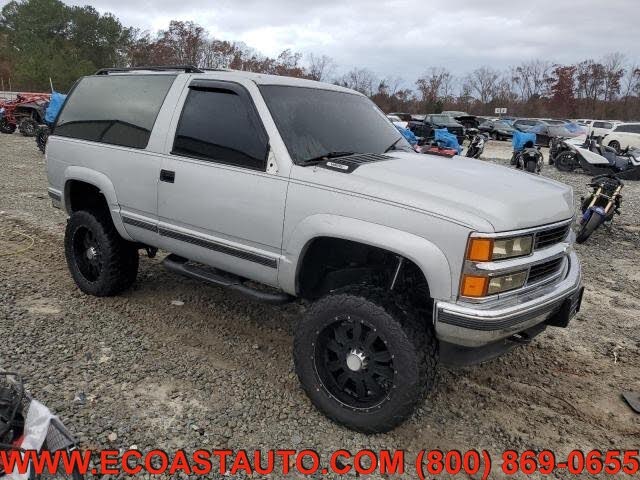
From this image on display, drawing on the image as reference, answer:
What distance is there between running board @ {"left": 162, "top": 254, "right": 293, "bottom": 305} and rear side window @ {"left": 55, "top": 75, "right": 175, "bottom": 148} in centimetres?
91

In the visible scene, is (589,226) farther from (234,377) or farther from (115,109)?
(115,109)

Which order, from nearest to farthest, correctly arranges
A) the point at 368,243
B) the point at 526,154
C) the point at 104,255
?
the point at 368,243 < the point at 104,255 < the point at 526,154

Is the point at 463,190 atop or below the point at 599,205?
atop

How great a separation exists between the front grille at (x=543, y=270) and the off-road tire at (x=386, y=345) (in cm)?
62

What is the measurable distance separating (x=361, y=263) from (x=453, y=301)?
2.67ft

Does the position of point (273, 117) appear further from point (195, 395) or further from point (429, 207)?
point (195, 395)

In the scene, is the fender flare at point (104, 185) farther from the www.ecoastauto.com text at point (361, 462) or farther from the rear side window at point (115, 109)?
the www.ecoastauto.com text at point (361, 462)

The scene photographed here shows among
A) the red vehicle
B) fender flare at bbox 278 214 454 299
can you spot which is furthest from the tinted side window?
the red vehicle

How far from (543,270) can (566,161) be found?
14.1 metres

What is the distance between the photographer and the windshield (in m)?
3.17

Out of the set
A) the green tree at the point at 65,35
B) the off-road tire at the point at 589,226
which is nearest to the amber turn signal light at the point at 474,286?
the off-road tire at the point at 589,226

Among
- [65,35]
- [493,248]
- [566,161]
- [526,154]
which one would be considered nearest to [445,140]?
[526,154]

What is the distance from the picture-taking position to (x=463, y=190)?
8.64 feet

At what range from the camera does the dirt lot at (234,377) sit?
112 inches
